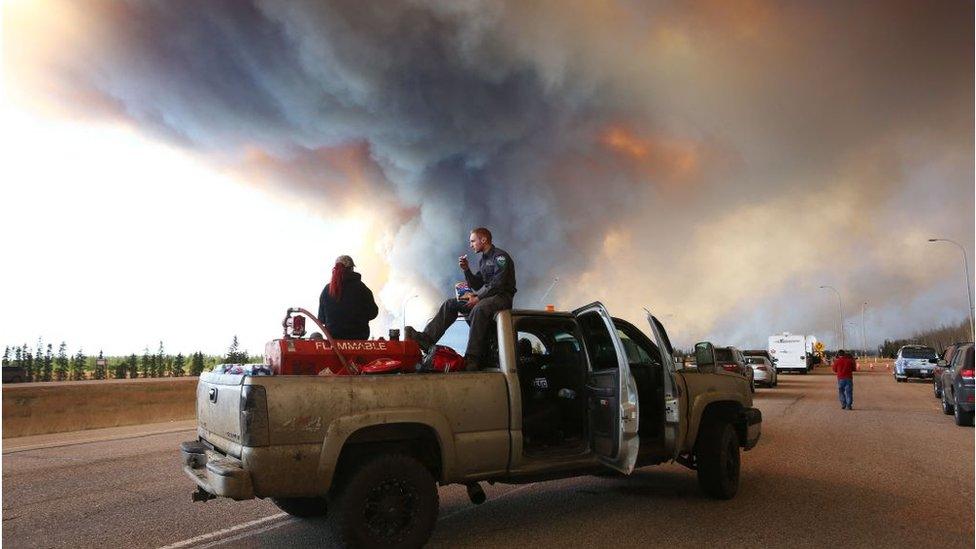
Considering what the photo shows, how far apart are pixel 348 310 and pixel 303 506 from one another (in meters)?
1.78

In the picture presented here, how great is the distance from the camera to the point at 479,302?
5.59 metres

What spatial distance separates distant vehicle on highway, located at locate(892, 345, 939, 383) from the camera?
31.4m

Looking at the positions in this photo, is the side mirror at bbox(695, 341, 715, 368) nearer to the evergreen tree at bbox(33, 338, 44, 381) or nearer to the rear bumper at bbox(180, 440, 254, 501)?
the rear bumper at bbox(180, 440, 254, 501)

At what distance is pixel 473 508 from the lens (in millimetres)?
6020

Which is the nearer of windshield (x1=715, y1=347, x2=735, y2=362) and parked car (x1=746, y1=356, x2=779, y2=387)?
windshield (x1=715, y1=347, x2=735, y2=362)

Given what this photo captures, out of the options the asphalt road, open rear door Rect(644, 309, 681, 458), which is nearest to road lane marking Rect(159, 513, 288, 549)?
the asphalt road

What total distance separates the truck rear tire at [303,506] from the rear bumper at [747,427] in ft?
13.9

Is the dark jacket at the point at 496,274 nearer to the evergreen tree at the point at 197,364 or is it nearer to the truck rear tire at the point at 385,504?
the truck rear tire at the point at 385,504

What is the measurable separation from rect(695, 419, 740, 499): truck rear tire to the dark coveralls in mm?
2468

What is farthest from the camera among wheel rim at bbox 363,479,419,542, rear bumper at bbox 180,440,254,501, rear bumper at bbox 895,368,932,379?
rear bumper at bbox 895,368,932,379

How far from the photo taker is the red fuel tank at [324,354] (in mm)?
4657

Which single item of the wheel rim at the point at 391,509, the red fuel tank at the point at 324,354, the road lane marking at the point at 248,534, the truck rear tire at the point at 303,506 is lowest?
the road lane marking at the point at 248,534

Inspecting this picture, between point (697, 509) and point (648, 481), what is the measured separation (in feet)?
4.33

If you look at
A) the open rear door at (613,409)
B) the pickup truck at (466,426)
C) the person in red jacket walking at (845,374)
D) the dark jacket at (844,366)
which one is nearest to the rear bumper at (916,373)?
the person in red jacket walking at (845,374)
